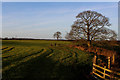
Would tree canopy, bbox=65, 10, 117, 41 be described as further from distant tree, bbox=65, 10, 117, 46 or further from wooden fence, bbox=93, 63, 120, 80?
wooden fence, bbox=93, 63, 120, 80

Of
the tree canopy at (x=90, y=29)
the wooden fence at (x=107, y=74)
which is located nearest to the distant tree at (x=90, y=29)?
the tree canopy at (x=90, y=29)

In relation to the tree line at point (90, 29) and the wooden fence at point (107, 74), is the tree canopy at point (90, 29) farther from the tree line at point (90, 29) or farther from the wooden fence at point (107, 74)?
the wooden fence at point (107, 74)

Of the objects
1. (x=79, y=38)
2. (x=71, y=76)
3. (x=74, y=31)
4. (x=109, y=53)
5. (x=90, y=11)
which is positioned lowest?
(x=71, y=76)

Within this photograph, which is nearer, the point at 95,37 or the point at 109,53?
the point at 109,53

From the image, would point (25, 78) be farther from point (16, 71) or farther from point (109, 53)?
point (109, 53)

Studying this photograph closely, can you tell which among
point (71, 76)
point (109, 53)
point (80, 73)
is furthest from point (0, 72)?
point (109, 53)

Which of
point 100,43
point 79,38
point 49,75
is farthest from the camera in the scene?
point 79,38

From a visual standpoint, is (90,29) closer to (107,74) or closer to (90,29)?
(90,29)

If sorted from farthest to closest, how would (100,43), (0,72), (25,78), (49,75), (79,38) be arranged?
(79,38), (100,43), (0,72), (49,75), (25,78)

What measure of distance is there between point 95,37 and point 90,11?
724 cm

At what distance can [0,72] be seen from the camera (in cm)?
1379

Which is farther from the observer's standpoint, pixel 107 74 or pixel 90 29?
pixel 90 29

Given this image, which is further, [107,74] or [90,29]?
[90,29]

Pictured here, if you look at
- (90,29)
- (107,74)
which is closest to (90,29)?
(90,29)
